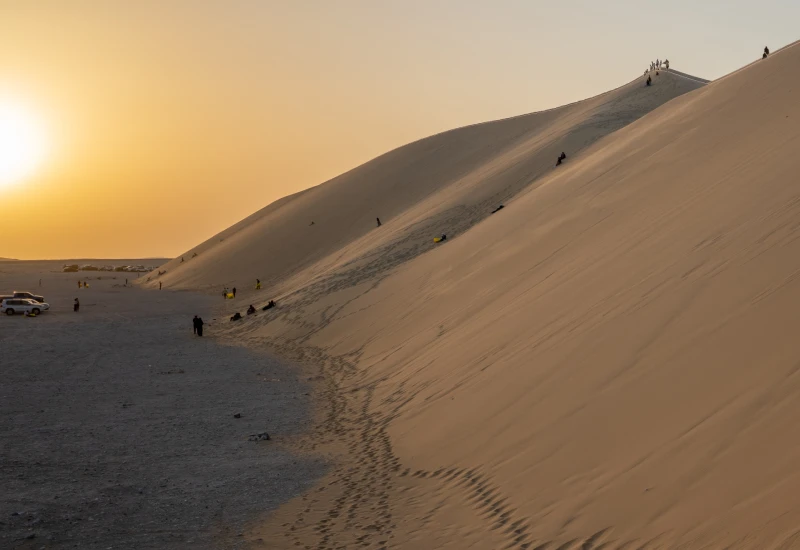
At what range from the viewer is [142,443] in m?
12.5

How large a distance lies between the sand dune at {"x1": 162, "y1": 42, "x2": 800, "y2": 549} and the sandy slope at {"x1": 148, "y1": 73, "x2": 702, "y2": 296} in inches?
417

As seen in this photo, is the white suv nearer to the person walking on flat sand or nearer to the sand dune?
the person walking on flat sand

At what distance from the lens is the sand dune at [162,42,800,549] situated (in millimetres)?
6699

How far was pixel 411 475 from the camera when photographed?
993 cm

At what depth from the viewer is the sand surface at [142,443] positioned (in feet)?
28.5

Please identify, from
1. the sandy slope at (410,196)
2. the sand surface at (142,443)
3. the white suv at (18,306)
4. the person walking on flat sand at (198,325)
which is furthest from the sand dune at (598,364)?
the white suv at (18,306)

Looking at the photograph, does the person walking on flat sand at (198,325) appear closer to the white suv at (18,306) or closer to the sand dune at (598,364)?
the sand dune at (598,364)

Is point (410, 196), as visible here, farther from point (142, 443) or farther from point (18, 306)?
point (142, 443)

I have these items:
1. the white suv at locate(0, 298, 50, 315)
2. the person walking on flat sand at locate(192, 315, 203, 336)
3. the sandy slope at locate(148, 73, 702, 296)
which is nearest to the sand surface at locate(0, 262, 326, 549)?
the person walking on flat sand at locate(192, 315, 203, 336)

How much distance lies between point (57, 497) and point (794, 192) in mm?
11049

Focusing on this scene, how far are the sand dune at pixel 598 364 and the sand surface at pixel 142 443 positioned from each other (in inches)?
32.5

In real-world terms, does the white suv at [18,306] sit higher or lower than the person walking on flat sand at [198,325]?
higher

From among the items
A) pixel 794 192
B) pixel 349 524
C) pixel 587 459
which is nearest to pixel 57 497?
pixel 349 524

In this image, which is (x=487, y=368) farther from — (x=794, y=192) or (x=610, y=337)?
(x=794, y=192)
